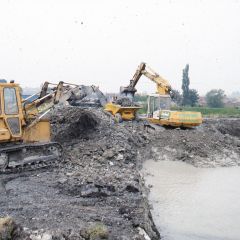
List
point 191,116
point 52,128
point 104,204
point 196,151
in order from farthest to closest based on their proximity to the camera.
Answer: point 191,116 < point 196,151 < point 52,128 < point 104,204

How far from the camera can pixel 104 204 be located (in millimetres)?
7910

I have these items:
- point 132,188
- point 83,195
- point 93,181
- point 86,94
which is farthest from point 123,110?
point 83,195

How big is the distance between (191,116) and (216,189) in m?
8.60

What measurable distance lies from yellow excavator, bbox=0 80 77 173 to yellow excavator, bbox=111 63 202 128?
32.5 ft

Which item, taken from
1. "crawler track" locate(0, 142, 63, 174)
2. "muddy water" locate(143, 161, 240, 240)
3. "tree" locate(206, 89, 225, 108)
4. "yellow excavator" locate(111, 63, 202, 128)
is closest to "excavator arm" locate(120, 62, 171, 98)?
"yellow excavator" locate(111, 63, 202, 128)

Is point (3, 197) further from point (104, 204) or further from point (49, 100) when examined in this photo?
point (49, 100)

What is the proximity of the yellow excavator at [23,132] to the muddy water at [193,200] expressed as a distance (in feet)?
10.3

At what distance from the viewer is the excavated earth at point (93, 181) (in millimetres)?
6504

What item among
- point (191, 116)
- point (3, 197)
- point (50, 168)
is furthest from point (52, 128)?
point (191, 116)

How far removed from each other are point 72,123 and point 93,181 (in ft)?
19.4

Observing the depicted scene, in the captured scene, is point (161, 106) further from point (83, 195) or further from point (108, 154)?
point (83, 195)

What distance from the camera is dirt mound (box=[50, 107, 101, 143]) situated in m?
14.6

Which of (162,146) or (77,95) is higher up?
(77,95)

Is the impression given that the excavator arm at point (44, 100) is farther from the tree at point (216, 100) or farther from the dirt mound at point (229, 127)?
the tree at point (216, 100)
